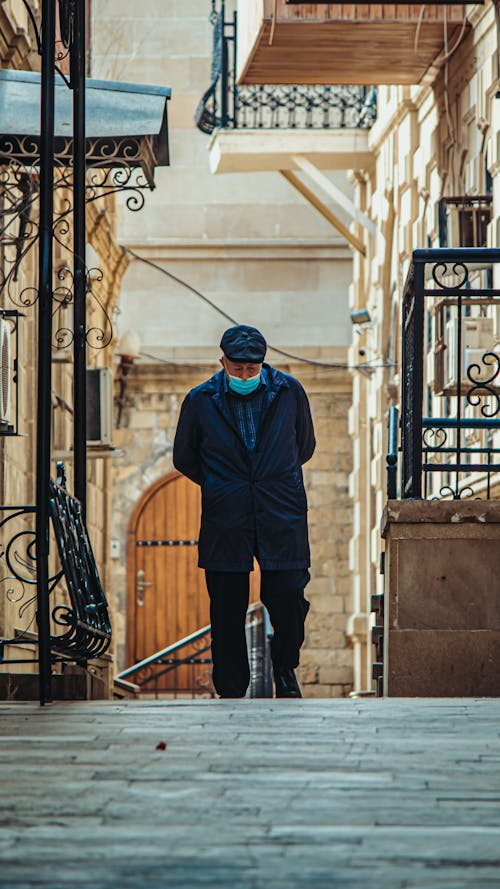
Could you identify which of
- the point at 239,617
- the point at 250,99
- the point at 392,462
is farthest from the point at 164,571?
the point at 239,617

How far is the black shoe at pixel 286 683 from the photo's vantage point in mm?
8227

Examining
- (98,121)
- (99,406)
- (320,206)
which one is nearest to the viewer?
(98,121)

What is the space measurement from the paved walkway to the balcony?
32.9 ft

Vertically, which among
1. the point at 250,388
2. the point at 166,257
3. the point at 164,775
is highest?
the point at 166,257

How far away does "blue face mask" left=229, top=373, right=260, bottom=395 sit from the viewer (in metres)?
8.34

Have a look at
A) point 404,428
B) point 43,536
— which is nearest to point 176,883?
point 43,536

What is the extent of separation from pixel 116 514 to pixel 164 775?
2087cm

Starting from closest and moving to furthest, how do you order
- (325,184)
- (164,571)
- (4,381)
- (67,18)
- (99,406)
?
(67,18) < (4,381) < (99,406) < (325,184) < (164,571)

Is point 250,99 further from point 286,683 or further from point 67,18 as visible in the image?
point 286,683

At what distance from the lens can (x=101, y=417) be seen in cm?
1584

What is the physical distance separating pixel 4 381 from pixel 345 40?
787cm

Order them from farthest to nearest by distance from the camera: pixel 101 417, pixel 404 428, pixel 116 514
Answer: pixel 116 514, pixel 101 417, pixel 404 428

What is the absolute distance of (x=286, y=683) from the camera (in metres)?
8.30

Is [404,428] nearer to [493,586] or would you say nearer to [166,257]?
[493,586]
